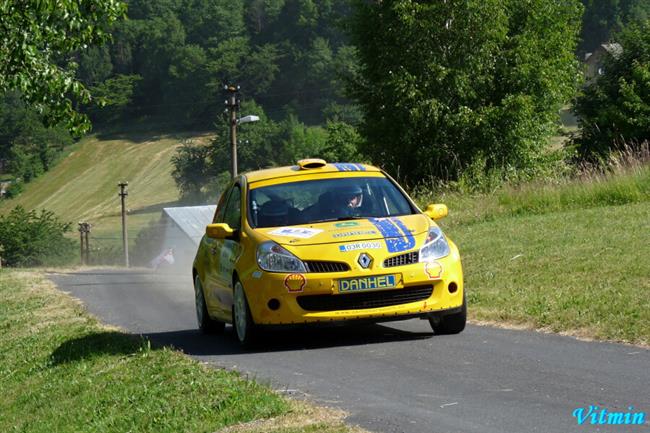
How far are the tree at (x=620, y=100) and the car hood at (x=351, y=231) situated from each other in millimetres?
36927

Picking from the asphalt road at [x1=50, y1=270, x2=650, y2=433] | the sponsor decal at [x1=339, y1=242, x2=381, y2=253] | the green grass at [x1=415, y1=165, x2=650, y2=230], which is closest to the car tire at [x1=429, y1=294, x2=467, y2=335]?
the asphalt road at [x1=50, y1=270, x2=650, y2=433]

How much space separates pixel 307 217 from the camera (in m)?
11.1

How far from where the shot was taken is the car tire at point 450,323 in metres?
10.7


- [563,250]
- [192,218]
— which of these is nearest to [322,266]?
[563,250]

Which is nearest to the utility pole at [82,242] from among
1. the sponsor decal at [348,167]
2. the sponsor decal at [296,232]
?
the sponsor decal at [348,167]

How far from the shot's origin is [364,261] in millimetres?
10062

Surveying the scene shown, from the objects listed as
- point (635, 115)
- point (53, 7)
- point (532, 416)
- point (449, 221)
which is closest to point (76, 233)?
point (635, 115)

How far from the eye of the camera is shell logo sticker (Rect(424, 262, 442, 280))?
10211mm

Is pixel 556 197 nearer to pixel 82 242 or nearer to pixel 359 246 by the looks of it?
pixel 359 246

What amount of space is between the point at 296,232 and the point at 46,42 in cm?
859

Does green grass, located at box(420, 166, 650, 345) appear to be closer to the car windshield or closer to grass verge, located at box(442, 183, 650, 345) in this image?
grass verge, located at box(442, 183, 650, 345)

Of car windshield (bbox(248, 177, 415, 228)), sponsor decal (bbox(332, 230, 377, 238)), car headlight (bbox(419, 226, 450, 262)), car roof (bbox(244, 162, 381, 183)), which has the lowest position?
car headlight (bbox(419, 226, 450, 262))

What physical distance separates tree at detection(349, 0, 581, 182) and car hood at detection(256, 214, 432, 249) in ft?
85.4

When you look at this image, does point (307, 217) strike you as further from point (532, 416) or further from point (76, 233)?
point (76, 233)
